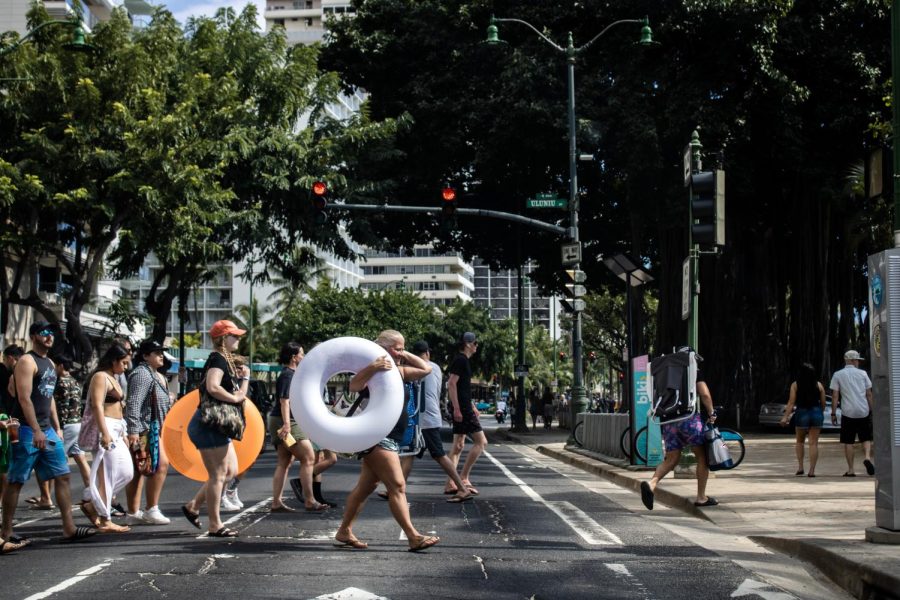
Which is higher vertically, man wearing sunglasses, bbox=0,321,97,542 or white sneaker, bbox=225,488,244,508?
man wearing sunglasses, bbox=0,321,97,542

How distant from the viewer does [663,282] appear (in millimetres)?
34219

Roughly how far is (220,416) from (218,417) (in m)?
0.02

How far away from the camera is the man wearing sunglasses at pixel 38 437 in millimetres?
9859

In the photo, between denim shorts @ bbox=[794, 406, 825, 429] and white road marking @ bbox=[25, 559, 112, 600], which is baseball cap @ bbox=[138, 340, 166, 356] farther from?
denim shorts @ bbox=[794, 406, 825, 429]

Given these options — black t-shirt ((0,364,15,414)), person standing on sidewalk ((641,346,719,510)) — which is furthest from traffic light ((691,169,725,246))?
black t-shirt ((0,364,15,414))

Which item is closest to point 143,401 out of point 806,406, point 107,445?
point 107,445

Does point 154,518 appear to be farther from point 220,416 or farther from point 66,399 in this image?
point 66,399

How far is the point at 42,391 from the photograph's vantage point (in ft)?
33.6

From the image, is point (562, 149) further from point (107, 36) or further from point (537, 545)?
point (537, 545)

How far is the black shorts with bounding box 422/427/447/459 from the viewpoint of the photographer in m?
14.0

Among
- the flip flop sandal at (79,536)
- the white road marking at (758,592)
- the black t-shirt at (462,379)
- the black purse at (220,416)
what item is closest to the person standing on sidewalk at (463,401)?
the black t-shirt at (462,379)

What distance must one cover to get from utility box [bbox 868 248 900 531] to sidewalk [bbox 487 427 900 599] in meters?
0.36

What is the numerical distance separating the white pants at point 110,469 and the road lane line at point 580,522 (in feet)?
13.3

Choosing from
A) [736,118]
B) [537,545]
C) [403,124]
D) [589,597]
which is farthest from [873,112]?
[589,597]
